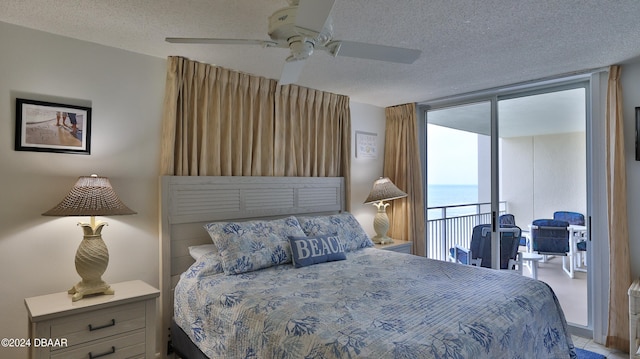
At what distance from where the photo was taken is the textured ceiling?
77.7 inches

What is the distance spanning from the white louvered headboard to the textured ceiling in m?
1.04

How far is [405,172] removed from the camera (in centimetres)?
446

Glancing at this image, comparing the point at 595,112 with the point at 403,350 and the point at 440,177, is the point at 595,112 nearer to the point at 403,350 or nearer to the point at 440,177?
the point at 440,177

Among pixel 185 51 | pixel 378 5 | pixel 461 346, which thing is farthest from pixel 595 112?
pixel 185 51

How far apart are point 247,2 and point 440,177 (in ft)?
11.3

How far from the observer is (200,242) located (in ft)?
9.73

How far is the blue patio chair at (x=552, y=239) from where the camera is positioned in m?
3.57

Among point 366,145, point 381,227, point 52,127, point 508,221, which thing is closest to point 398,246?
point 381,227

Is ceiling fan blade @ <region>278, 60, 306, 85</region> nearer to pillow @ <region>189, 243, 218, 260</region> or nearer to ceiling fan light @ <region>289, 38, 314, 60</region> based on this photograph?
ceiling fan light @ <region>289, 38, 314, 60</region>

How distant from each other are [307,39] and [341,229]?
199cm

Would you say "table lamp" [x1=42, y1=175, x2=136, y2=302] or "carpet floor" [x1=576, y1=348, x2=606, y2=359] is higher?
"table lamp" [x1=42, y1=175, x2=136, y2=302]

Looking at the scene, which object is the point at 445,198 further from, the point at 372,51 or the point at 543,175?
the point at 372,51

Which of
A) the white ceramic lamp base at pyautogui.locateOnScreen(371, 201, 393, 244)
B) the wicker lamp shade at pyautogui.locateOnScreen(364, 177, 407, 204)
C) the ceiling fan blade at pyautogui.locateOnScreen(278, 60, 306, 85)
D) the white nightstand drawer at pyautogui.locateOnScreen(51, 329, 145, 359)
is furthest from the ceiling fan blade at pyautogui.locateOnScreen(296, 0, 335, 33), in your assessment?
the white ceramic lamp base at pyautogui.locateOnScreen(371, 201, 393, 244)

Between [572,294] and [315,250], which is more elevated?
[315,250]
